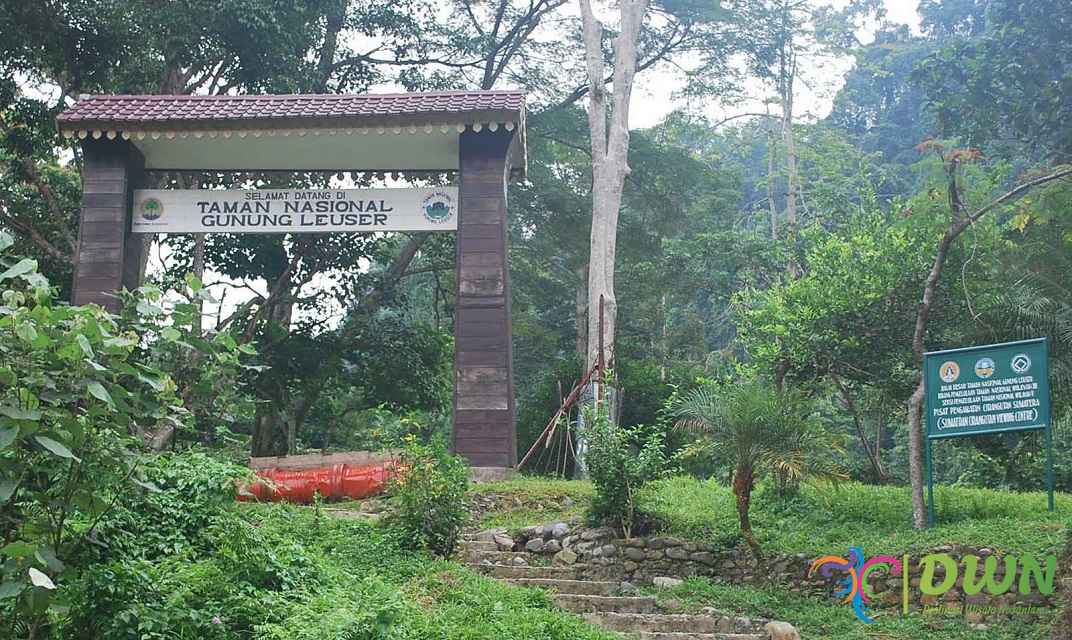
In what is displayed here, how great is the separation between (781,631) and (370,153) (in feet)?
28.6

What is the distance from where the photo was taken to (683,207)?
2706 cm

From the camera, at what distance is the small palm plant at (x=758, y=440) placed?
10.3 meters

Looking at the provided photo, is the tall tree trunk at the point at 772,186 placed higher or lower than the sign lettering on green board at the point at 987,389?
higher

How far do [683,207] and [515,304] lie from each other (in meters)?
4.75

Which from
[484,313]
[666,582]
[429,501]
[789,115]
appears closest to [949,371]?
[666,582]

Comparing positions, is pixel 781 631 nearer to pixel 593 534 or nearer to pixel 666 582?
pixel 666 582

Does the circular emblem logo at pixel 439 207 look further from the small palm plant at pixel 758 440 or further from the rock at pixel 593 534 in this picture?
the rock at pixel 593 534

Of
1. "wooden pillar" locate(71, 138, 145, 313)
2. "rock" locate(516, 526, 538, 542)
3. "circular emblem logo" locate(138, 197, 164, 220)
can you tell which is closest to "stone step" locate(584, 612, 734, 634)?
"rock" locate(516, 526, 538, 542)

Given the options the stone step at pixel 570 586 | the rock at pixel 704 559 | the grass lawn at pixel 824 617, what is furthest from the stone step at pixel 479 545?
the rock at pixel 704 559

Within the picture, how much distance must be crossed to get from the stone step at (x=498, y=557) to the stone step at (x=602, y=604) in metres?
1.23

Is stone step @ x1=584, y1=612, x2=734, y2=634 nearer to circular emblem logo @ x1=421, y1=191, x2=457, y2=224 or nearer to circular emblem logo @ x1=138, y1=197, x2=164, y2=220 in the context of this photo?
circular emblem logo @ x1=421, y1=191, x2=457, y2=224

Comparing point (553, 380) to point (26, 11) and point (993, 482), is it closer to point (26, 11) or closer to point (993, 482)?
point (993, 482)

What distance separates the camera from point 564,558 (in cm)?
1070

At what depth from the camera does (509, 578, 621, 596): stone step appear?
388 inches
